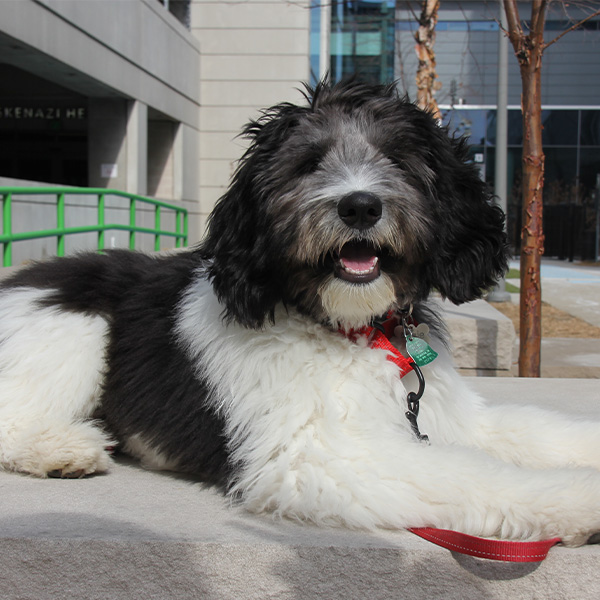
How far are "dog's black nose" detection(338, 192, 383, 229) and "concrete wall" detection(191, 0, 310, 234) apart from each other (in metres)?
19.1

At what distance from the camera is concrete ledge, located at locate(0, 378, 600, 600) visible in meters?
2.14

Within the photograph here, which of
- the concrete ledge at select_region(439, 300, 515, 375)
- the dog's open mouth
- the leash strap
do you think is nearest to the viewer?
the leash strap

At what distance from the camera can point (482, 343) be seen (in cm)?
632

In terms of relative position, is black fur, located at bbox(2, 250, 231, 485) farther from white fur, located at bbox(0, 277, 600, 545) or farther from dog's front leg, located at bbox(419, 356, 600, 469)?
dog's front leg, located at bbox(419, 356, 600, 469)

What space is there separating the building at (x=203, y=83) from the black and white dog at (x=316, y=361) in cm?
922

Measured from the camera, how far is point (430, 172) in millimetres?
2717

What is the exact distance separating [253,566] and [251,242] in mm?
1139

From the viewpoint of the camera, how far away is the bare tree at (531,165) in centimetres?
577

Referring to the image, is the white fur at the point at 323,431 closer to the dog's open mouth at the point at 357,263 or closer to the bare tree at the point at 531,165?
the dog's open mouth at the point at 357,263

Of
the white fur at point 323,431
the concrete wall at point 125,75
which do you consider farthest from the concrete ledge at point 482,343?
the concrete wall at point 125,75

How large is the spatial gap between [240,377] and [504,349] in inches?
167

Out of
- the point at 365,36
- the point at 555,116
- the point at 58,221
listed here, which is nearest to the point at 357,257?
the point at 58,221

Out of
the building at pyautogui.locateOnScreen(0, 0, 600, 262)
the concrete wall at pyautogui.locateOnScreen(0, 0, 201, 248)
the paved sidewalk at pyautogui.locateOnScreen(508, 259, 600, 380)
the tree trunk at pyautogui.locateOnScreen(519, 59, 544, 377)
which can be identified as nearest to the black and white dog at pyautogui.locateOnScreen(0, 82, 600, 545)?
the tree trunk at pyautogui.locateOnScreen(519, 59, 544, 377)

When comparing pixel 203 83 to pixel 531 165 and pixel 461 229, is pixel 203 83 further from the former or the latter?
pixel 461 229
